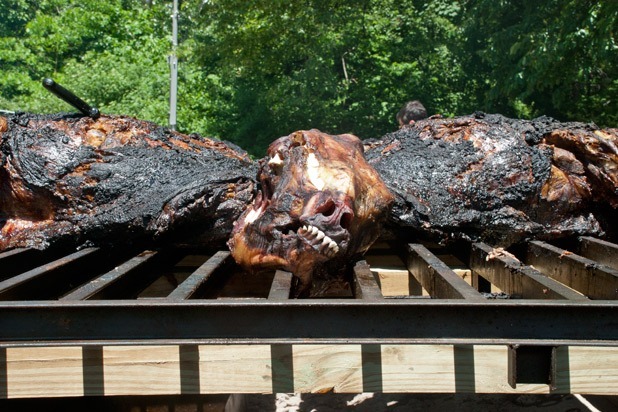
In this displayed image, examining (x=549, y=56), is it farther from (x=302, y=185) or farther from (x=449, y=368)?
(x=449, y=368)

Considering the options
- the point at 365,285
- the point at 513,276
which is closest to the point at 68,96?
the point at 365,285

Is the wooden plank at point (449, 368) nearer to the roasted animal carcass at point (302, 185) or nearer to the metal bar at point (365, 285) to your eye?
the metal bar at point (365, 285)

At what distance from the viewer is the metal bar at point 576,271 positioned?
242 centimetres

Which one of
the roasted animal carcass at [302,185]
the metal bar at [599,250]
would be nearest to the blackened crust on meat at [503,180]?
the roasted animal carcass at [302,185]

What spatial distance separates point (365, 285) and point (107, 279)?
3.28 ft

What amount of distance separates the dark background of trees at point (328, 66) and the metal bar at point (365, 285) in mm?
8448

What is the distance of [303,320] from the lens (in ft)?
6.24

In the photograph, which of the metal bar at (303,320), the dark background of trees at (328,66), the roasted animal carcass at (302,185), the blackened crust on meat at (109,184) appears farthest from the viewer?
the dark background of trees at (328,66)

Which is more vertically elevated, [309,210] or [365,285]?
[309,210]

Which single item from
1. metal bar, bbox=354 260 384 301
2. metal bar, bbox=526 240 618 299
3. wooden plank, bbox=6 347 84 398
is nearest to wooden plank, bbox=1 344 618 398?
wooden plank, bbox=6 347 84 398

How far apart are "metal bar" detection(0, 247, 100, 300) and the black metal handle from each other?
1.09m

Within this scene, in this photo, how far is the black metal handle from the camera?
3646 mm

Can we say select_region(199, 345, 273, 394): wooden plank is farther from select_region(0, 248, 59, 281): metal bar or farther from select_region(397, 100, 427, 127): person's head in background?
select_region(397, 100, 427, 127): person's head in background

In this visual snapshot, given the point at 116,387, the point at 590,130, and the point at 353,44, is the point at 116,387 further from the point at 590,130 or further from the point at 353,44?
the point at 353,44
